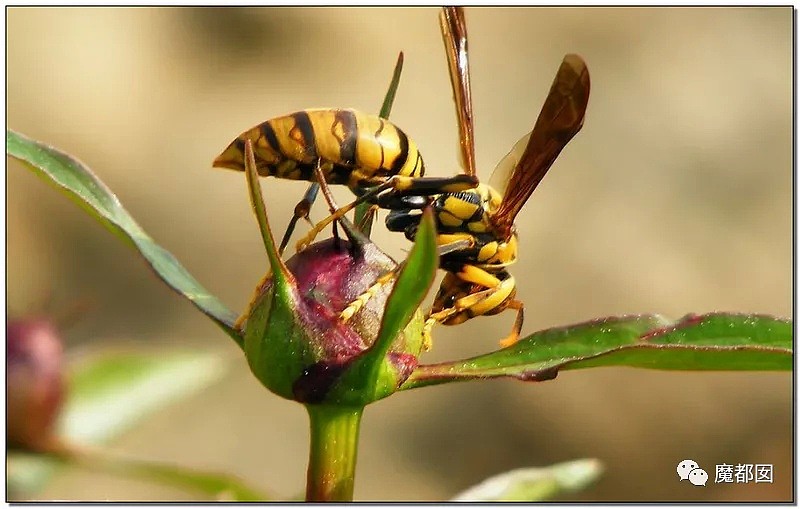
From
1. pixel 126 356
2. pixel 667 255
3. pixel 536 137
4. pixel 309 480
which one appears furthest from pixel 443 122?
pixel 309 480

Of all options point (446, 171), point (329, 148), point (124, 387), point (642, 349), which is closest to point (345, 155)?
point (329, 148)

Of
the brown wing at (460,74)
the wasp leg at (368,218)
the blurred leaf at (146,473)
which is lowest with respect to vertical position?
the blurred leaf at (146,473)

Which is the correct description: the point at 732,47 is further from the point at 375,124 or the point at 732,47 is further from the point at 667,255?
the point at 375,124

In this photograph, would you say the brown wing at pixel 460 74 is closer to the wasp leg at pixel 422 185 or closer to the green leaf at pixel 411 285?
the wasp leg at pixel 422 185

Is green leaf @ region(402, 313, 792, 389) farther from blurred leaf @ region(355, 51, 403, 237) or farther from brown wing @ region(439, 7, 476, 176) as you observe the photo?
brown wing @ region(439, 7, 476, 176)

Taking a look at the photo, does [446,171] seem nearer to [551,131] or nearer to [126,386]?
[126,386]

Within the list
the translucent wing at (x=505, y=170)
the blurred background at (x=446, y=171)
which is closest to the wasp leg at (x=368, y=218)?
A: the translucent wing at (x=505, y=170)
